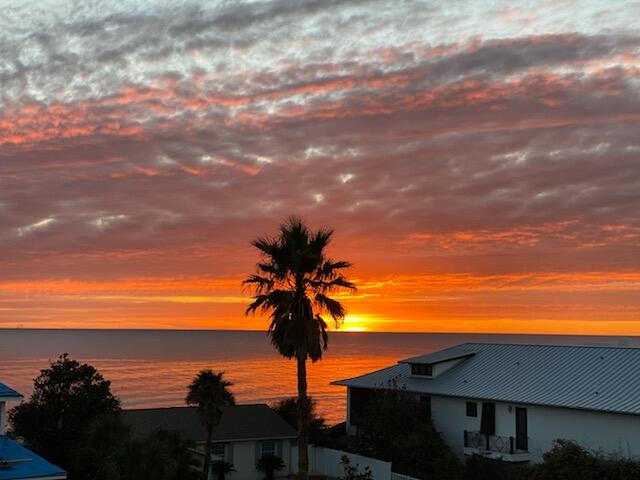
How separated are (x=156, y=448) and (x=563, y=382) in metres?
20.8

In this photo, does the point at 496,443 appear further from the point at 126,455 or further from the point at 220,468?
the point at 126,455

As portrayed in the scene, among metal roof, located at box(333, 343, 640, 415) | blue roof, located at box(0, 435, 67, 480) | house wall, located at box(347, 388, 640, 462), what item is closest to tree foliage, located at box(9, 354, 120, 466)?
blue roof, located at box(0, 435, 67, 480)

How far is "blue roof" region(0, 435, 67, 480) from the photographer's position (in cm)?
2336

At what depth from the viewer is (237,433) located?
42000 mm

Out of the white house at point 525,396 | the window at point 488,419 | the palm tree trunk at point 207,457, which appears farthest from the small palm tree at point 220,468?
the window at point 488,419

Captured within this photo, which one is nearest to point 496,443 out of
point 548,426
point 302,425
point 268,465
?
point 548,426

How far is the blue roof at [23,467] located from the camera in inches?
920

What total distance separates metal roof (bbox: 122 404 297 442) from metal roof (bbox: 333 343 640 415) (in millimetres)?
6405

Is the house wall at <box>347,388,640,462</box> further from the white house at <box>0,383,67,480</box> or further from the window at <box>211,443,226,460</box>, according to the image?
the white house at <box>0,383,67,480</box>

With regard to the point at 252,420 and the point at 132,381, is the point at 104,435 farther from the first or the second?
the point at 132,381

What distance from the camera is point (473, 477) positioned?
35.7 meters

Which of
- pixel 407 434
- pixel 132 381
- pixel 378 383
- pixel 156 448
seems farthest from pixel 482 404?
pixel 132 381

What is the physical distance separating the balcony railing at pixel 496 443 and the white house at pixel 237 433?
989 centimetres

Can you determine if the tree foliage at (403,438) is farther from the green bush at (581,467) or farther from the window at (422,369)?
the green bush at (581,467)
